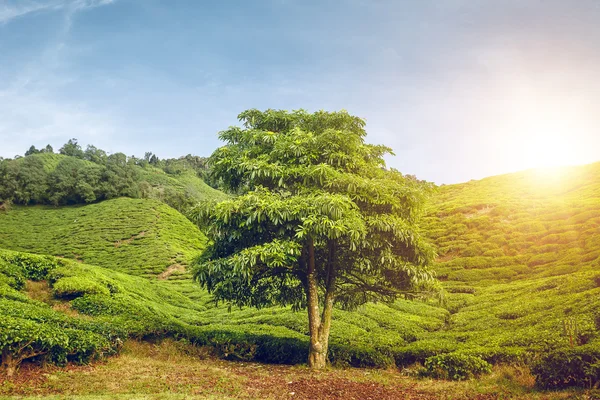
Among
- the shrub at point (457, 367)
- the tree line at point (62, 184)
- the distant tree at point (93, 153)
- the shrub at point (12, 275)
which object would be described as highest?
the distant tree at point (93, 153)

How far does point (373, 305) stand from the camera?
2898cm

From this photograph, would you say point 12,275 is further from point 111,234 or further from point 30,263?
point 111,234

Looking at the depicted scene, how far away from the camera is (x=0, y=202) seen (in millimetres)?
69812

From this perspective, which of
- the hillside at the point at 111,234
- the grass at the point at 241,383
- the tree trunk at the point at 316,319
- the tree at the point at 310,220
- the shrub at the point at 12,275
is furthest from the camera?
the hillside at the point at 111,234

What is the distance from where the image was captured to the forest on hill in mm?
13258

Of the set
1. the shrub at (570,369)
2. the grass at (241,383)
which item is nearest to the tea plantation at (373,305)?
the shrub at (570,369)

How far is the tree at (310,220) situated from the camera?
13.2 m

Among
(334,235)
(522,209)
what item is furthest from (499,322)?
(522,209)

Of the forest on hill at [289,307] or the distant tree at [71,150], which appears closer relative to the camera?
the forest on hill at [289,307]

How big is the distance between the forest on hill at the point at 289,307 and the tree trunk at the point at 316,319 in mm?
1131

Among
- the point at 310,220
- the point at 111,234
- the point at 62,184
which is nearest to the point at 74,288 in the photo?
the point at 310,220

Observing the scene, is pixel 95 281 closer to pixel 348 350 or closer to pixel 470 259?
pixel 348 350

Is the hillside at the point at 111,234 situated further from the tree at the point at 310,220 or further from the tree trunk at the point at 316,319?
the tree trunk at the point at 316,319

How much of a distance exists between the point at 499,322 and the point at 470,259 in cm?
2176
